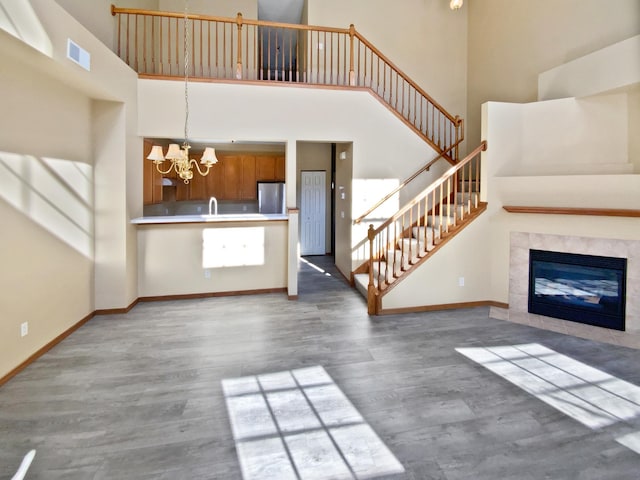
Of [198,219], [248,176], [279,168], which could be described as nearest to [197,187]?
[248,176]

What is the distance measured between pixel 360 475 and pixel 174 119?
487 cm

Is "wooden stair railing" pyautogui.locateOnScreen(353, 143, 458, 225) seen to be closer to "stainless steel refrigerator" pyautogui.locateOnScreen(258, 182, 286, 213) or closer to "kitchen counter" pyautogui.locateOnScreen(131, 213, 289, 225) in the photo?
"kitchen counter" pyautogui.locateOnScreen(131, 213, 289, 225)

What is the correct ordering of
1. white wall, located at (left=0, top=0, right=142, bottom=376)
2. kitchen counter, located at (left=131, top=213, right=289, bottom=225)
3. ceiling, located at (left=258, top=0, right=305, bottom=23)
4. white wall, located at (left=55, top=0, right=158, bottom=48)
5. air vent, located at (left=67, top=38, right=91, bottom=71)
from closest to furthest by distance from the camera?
white wall, located at (left=0, top=0, right=142, bottom=376) < air vent, located at (left=67, top=38, right=91, bottom=71) < white wall, located at (left=55, top=0, right=158, bottom=48) < kitchen counter, located at (left=131, top=213, right=289, bottom=225) < ceiling, located at (left=258, top=0, right=305, bottom=23)

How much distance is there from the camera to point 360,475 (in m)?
1.97

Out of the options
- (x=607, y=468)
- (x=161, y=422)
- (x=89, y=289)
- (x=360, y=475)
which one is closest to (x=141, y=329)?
(x=89, y=289)

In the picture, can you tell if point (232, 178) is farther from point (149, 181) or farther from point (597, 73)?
point (597, 73)

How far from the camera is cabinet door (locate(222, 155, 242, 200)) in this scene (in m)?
7.66

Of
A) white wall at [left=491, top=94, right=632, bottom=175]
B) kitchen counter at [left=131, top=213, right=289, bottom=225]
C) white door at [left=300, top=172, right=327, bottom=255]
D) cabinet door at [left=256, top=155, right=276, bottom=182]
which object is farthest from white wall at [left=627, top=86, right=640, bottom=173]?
cabinet door at [left=256, top=155, right=276, bottom=182]

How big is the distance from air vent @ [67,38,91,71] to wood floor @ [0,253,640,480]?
109 inches

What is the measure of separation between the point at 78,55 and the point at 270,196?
4.75 m

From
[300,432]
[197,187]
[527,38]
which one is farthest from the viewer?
[197,187]

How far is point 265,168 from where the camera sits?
7.86 meters

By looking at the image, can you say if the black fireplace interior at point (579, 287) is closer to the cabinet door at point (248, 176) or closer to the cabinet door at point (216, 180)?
the cabinet door at point (248, 176)

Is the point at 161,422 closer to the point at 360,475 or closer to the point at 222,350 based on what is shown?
the point at 222,350
